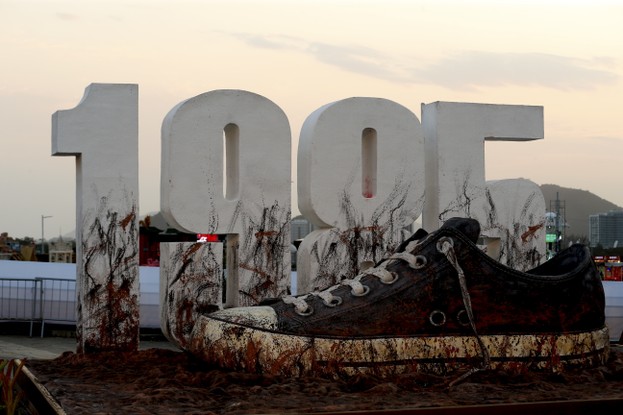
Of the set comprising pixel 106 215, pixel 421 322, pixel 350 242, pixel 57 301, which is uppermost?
pixel 106 215

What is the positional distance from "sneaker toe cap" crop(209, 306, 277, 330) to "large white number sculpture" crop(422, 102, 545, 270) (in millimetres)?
2841

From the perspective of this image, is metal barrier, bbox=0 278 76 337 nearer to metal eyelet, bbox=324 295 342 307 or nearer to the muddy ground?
the muddy ground

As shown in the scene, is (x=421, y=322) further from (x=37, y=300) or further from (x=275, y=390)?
(x=37, y=300)

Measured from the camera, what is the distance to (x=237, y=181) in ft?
23.0

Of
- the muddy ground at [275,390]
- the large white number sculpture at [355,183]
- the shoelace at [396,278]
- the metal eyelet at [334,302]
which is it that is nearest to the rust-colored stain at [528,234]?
the large white number sculpture at [355,183]

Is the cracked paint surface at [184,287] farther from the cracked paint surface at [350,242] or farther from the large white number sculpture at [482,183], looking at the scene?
the large white number sculpture at [482,183]

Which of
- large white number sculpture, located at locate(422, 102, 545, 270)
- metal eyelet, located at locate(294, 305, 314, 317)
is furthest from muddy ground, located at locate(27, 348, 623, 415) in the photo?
large white number sculpture, located at locate(422, 102, 545, 270)

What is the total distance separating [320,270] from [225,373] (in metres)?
2.50

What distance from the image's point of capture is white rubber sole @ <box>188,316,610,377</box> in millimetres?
4730

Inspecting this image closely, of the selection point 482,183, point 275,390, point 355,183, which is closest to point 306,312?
point 275,390

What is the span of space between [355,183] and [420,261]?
87.1 inches

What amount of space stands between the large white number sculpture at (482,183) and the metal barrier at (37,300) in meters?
11.8

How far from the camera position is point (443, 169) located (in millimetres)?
7434

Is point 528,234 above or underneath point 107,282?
above
